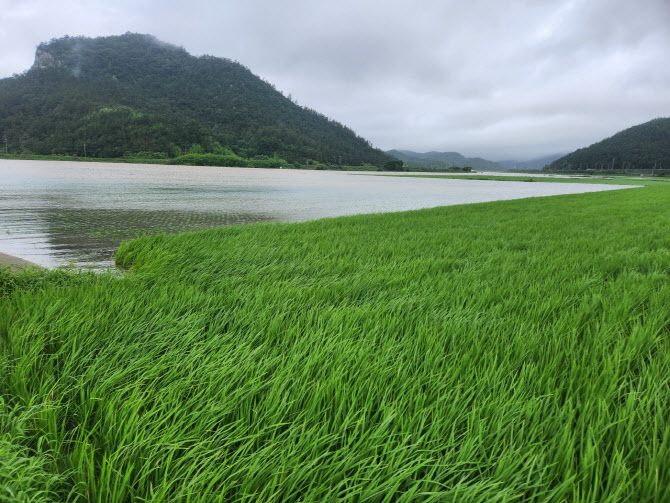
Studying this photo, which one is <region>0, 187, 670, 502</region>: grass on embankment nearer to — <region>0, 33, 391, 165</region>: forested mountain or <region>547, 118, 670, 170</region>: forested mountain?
<region>0, 33, 391, 165</region>: forested mountain

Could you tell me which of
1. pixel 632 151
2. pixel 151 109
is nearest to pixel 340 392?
pixel 151 109

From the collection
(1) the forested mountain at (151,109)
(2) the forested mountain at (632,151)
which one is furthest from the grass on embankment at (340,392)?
(2) the forested mountain at (632,151)

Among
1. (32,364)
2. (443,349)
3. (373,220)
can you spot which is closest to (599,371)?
(443,349)

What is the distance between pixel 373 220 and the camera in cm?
855

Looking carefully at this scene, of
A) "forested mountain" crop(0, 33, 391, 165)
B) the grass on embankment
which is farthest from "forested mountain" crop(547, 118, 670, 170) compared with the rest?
the grass on embankment

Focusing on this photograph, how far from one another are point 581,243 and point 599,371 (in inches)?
170

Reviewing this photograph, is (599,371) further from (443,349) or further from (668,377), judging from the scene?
(443,349)

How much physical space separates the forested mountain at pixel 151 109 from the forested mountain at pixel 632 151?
3389 inches

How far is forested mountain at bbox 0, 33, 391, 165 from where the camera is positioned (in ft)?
325

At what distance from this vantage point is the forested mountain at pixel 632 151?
11656 cm

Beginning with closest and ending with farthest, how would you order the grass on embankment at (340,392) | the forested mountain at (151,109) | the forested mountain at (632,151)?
the grass on embankment at (340,392) < the forested mountain at (151,109) < the forested mountain at (632,151)

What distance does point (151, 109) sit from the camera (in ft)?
416

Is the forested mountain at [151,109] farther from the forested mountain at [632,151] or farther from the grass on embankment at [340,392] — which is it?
the grass on embankment at [340,392]

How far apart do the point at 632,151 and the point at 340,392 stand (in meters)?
167
